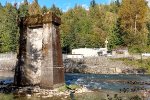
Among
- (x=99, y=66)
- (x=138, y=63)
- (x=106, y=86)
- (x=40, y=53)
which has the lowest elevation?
(x=106, y=86)

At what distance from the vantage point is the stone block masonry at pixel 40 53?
22.4 metres

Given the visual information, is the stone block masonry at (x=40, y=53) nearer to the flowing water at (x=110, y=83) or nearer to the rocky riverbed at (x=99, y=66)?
the flowing water at (x=110, y=83)

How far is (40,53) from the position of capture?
23.6 meters

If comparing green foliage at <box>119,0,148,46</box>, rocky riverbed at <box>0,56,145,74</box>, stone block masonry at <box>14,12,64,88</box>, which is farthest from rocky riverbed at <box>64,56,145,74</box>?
stone block masonry at <box>14,12,64,88</box>

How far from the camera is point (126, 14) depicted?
8094 cm

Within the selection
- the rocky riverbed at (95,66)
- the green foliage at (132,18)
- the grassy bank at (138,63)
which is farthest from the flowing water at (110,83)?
the green foliage at (132,18)

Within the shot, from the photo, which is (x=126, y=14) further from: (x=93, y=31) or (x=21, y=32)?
(x=21, y=32)

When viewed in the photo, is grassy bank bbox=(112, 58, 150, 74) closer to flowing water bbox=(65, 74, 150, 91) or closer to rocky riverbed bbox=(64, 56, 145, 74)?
rocky riverbed bbox=(64, 56, 145, 74)

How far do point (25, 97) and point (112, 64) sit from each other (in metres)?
44.7

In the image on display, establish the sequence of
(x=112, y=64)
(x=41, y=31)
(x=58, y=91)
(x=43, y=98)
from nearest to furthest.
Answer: (x=43, y=98) → (x=58, y=91) → (x=41, y=31) → (x=112, y=64)

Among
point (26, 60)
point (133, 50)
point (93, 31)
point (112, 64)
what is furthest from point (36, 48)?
point (93, 31)

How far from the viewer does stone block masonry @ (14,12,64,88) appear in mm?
22422

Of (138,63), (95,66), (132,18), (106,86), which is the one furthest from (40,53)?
(132,18)

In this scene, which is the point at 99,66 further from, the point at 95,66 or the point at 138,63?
the point at 138,63
